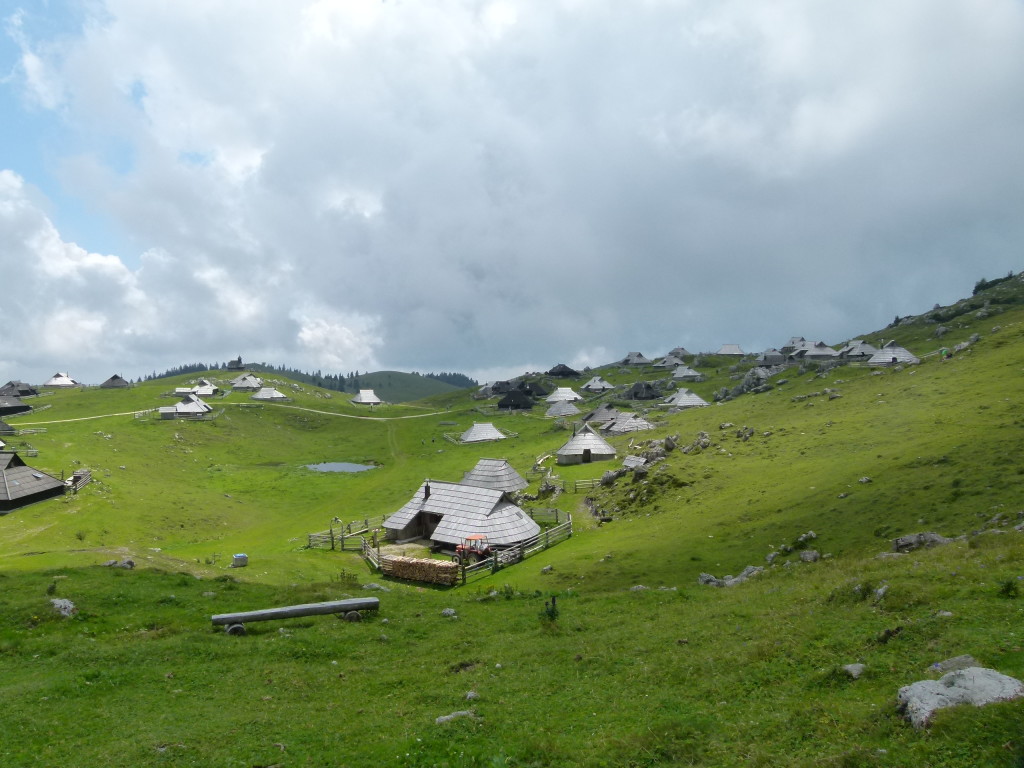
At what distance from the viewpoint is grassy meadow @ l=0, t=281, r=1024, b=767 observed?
12531mm

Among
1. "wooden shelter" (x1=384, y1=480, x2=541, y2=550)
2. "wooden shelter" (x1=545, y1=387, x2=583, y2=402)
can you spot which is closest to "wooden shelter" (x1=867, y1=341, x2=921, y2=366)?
"wooden shelter" (x1=545, y1=387, x2=583, y2=402)

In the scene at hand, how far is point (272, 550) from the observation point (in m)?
46.4

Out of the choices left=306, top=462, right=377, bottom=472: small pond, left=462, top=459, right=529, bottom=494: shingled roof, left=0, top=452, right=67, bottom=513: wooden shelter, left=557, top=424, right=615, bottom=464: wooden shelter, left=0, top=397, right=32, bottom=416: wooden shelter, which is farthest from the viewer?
left=0, top=397, right=32, bottom=416: wooden shelter

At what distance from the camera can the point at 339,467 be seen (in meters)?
92.9

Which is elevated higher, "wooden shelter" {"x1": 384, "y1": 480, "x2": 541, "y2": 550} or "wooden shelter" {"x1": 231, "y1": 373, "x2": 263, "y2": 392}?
"wooden shelter" {"x1": 231, "y1": 373, "x2": 263, "y2": 392}

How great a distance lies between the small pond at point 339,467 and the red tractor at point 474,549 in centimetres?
5185

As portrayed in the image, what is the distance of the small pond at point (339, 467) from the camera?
90.1 metres

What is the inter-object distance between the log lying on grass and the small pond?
67271 millimetres

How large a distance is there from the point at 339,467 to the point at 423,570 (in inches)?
2392

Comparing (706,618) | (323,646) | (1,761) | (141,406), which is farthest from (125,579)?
(141,406)

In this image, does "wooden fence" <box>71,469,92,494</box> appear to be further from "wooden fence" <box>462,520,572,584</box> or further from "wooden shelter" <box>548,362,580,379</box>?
"wooden shelter" <box>548,362,580,379</box>

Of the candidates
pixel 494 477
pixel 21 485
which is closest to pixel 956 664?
pixel 494 477

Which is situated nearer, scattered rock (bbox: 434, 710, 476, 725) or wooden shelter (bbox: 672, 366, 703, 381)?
scattered rock (bbox: 434, 710, 476, 725)

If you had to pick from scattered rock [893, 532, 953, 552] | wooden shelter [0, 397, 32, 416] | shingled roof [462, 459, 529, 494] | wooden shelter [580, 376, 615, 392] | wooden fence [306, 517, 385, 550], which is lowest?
scattered rock [893, 532, 953, 552]
